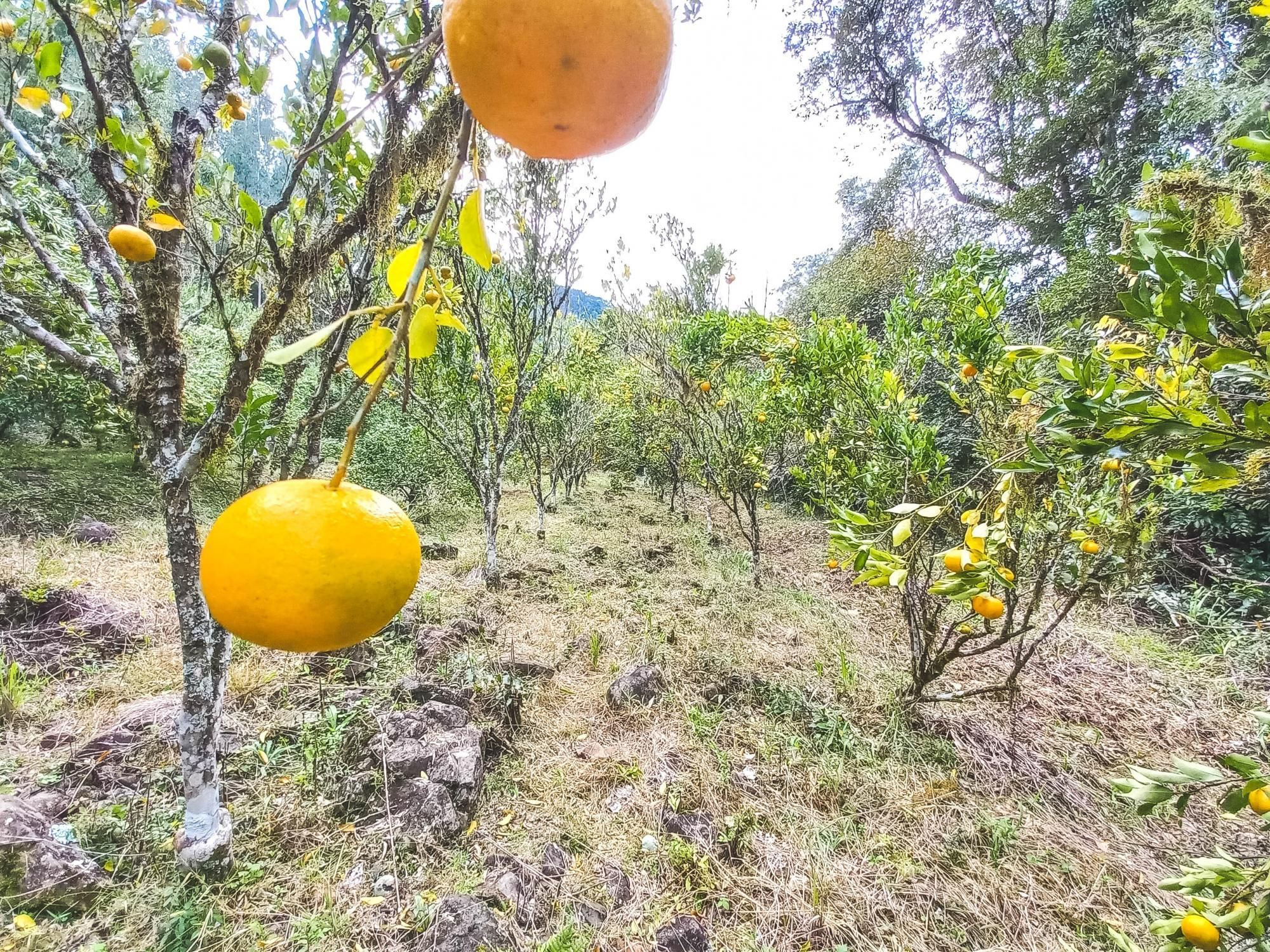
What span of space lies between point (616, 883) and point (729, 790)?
728 millimetres

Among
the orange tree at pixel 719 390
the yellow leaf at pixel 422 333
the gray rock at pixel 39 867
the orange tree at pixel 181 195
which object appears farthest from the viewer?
the orange tree at pixel 719 390

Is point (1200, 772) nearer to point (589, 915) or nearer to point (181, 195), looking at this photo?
point (589, 915)

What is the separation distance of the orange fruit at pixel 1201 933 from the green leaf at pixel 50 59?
2.78m

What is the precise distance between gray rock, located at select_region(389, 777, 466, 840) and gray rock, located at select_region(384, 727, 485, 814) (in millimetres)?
39

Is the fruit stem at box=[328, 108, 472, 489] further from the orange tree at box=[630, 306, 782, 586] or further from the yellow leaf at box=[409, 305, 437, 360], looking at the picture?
the orange tree at box=[630, 306, 782, 586]

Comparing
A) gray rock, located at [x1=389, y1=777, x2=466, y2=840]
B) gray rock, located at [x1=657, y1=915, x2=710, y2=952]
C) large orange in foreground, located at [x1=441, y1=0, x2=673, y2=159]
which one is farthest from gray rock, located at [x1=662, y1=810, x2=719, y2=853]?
large orange in foreground, located at [x1=441, y1=0, x2=673, y2=159]

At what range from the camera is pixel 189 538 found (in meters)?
1.44

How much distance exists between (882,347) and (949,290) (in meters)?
1.05

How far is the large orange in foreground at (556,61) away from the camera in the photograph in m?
0.35

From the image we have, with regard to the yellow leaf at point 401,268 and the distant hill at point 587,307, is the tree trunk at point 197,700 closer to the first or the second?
the yellow leaf at point 401,268

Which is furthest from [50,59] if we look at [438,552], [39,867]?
[438,552]

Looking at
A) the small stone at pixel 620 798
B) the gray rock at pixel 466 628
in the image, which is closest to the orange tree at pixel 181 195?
the small stone at pixel 620 798

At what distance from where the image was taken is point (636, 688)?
3217mm

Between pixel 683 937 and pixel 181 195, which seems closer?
pixel 181 195
